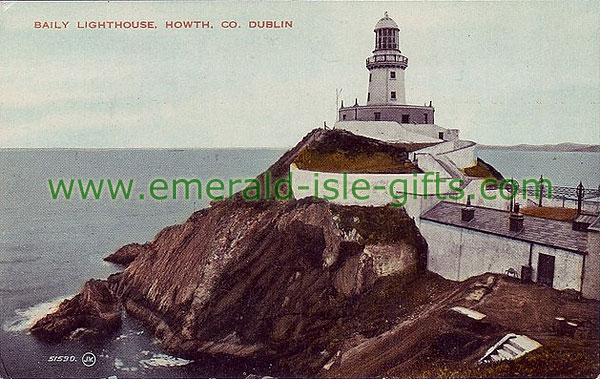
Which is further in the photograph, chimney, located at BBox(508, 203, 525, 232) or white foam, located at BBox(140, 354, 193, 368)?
white foam, located at BBox(140, 354, 193, 368)

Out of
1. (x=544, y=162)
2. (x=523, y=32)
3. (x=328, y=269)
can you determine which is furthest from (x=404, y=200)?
(x=523, y=32)

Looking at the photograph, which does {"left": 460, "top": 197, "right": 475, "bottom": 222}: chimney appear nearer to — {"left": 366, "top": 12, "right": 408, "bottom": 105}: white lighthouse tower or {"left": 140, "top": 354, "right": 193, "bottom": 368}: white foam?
{"left": 366, "top": 12, "right": 408, "bottom": 105}: white lighthouse tower

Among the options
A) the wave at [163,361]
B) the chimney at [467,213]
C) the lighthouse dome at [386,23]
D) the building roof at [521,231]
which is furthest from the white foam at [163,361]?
the lighthouse dome at [386,23]

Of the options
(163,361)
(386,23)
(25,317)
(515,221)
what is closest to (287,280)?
(163,361)

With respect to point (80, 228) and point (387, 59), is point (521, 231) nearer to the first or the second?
point (387, 59)

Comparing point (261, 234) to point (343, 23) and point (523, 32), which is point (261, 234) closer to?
point (343, 23)

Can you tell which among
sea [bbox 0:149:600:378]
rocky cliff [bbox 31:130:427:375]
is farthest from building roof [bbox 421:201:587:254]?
sea [bbox 0:149:600:378]
